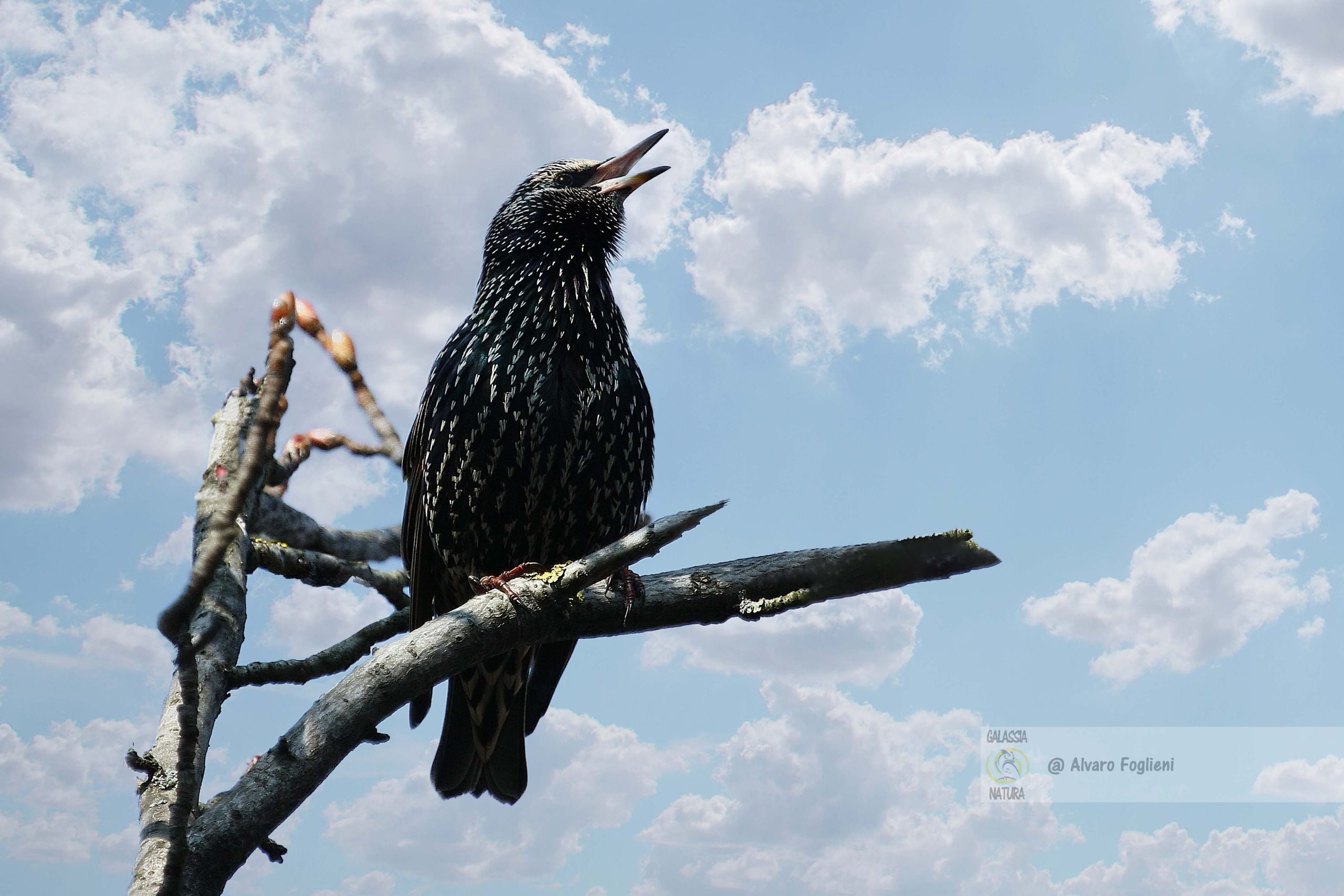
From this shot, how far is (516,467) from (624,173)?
2.33 metres

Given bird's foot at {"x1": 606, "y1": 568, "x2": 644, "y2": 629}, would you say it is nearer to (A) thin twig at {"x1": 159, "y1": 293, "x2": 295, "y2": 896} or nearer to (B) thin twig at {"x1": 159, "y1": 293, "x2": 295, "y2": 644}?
(A) thin twig at {"x1": 159, "y1": 293, "x2": 295, "y2": 896}

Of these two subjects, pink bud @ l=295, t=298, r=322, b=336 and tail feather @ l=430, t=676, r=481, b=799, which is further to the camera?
tail feather @ l=430, t=676, r=481, b=799

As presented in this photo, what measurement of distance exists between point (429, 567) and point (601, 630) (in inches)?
51.6

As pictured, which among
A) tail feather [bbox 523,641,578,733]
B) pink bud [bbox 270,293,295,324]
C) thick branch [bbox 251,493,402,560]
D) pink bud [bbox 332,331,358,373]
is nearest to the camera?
pink bud [bbox 270,293,295,324]

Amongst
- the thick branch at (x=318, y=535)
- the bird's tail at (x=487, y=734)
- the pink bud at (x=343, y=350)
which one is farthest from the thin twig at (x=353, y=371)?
the bird's tail at (x=487, y=734)

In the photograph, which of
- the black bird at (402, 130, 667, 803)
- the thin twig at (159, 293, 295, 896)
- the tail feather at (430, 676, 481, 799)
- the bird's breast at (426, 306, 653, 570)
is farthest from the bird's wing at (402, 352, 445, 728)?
the thin twig at (159, 293, 295, 896)

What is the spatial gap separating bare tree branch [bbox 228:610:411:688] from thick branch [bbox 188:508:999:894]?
1097mm

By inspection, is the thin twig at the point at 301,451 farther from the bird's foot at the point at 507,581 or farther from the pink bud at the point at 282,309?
the pink bud at the point at 282,309

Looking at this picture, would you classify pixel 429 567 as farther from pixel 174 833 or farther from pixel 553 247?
pixel 174 833

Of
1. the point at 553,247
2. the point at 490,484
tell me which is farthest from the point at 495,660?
the point at 553,247

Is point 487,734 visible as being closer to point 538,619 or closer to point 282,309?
point 538,619

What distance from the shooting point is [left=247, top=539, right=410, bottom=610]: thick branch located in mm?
5438

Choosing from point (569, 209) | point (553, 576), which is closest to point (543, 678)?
point (553, 576)

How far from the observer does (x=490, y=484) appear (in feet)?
15.1
